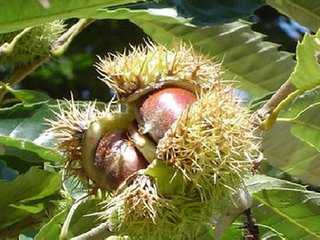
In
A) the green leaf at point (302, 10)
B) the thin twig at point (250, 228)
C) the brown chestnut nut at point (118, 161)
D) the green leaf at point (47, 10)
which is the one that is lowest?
the thin twig at point (250, 228)

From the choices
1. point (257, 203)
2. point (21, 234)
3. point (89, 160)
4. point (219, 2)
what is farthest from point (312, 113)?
point (21, 234)

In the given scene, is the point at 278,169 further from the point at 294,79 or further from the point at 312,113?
the point at 294,79

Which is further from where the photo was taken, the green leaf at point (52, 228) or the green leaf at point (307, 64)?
the green leaf at point (52, 228)

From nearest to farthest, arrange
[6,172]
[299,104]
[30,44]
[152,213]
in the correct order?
[152,213] < [299,104] < [6,172] < [30,44]

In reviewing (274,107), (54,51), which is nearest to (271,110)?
(274,107)

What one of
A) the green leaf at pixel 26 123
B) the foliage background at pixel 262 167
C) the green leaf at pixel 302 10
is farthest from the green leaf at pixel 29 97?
the green leaf at pixel 302 10

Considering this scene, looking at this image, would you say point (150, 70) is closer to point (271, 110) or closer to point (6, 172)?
point (271, 110)

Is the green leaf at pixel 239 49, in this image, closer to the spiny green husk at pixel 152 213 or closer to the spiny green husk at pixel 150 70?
the spiny green husk at pixel 150 70
